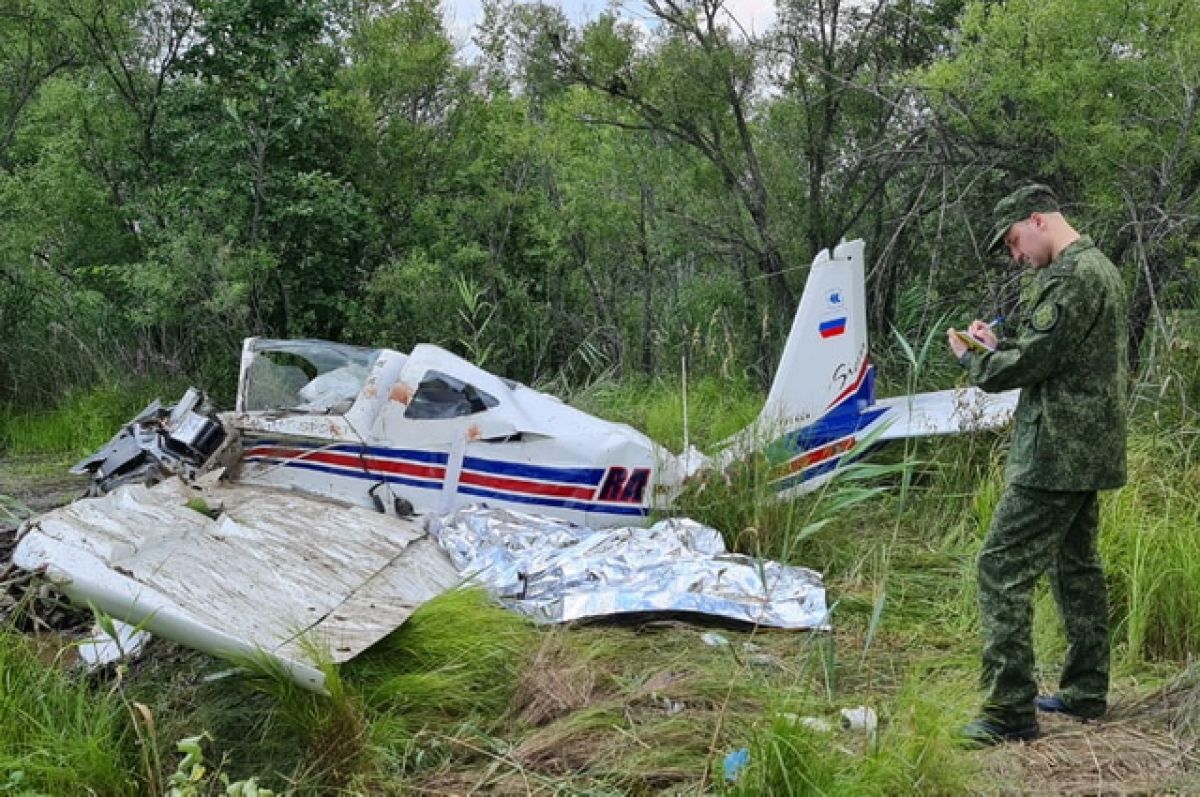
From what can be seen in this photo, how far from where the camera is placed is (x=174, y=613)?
10.6 feet

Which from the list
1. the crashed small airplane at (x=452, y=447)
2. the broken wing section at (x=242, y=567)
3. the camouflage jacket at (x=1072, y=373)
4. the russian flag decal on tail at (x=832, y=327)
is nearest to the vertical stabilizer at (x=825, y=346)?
the russian flag decal on tail at (x=832, y=327)

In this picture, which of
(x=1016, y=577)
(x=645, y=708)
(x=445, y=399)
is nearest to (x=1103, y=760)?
(x=1016, y=577)

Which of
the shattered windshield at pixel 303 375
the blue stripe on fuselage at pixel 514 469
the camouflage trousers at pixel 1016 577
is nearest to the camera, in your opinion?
the camouflage trousers at pixel 1016 577

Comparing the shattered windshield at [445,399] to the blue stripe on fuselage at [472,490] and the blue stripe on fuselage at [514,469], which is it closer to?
the blue stripe on fuselage at [514,469]

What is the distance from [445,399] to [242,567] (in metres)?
2.01

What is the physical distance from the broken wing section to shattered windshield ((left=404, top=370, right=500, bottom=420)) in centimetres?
77

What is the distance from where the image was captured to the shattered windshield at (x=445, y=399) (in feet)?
18.6

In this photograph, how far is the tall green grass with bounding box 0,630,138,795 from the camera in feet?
9.79

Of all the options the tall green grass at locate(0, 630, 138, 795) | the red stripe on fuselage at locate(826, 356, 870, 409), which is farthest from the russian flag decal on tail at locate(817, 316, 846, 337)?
the tall green grass at locate(0, 630, 138, 795)

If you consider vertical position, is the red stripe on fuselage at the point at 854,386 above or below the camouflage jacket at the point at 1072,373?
below

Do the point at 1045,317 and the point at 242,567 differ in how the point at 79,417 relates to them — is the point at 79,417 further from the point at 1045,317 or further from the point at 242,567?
the point at 1045,317

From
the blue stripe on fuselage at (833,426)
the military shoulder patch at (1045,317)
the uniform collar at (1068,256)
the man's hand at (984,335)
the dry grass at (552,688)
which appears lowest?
the dry grass at (552,688)

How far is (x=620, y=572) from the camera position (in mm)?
4906

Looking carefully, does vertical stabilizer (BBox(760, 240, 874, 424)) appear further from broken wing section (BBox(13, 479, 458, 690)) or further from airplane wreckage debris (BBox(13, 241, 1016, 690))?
broken wing section (BBox(13, 479, 458, 690))
